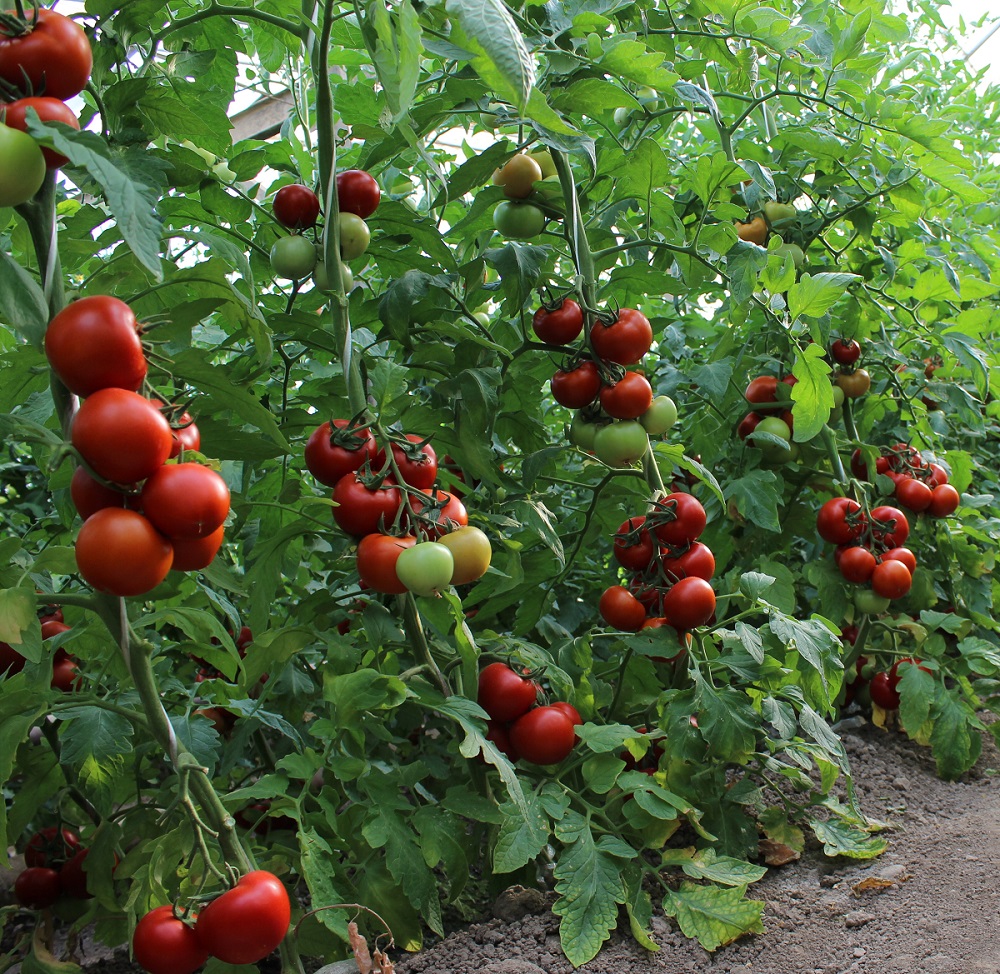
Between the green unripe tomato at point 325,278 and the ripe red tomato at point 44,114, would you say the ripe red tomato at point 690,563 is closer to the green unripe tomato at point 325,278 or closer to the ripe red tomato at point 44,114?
the green unripe tomato at point 325,278

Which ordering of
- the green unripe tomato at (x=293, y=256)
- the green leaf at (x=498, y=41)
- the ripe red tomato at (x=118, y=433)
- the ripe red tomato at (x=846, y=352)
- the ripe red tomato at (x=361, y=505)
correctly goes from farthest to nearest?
the ripe red tomato at (x=846, y=352), the green unripe tomato at (x=293, y=256), the ripe red tomato at (x=361, y=505), the ripe red tomato at (x=118, y=433), the green leaf at (x=498, y=41)

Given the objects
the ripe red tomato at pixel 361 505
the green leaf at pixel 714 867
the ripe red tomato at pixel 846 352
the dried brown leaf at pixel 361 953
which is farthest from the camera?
the ripe red tomato at pixel 846 352

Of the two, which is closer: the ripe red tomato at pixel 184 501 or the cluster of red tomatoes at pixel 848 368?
the ripe red tomato at pixel 184 501

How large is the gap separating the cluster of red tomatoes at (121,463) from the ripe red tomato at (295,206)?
488 mm

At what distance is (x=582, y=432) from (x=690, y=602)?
0.31 metres

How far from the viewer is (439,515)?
1.08 metres

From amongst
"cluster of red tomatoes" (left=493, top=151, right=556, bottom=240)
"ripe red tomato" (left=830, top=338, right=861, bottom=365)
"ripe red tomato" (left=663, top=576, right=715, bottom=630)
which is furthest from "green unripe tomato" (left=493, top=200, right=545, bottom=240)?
"ripe red tomato" (left=830, top=338, right=861, bottom=365)

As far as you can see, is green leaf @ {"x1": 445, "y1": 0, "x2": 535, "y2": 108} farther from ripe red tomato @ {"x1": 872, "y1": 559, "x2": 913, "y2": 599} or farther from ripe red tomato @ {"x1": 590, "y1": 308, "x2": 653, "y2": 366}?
ripe red tomato @ {"x1": 872, "y1": 559, "x2": 913, "y2": 599}

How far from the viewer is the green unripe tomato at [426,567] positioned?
38.0 inches

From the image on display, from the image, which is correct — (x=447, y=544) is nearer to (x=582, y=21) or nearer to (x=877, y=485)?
(x=582, y=21)

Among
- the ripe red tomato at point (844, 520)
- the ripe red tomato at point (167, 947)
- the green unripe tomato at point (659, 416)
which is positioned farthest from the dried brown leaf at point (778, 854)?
the ripe red tomato at point (167, 947)

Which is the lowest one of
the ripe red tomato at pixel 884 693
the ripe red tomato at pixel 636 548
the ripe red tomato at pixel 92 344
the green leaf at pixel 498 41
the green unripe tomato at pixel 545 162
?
the ripe red tomato at pixel 884 693

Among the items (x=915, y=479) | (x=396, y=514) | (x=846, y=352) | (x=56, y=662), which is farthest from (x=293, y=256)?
→ (x=915, y=479)

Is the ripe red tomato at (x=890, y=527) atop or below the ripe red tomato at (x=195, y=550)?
Answer: below
